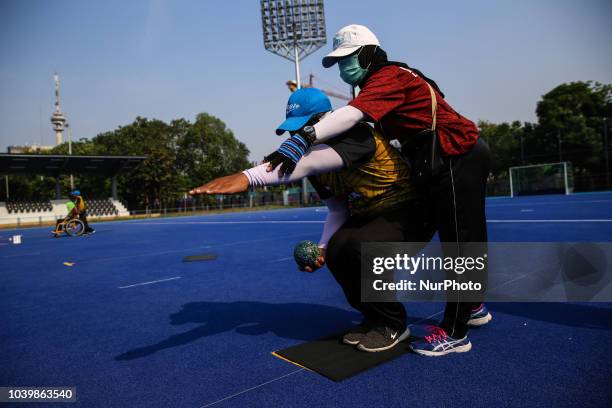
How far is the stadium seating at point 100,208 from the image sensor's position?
123 feet

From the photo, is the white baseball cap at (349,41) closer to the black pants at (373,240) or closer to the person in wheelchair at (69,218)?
the black pants at (373,240)

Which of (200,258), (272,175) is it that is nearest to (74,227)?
(200,258)

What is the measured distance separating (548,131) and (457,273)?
48259 mm

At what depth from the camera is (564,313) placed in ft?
10.8

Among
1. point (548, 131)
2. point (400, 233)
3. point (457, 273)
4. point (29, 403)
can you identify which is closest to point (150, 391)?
point (29, 403)

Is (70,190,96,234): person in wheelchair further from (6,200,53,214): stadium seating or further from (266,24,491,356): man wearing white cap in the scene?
(6,200,53,214): stadium seating

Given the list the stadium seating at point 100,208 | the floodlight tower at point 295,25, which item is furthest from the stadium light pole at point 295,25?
the stadium seating at point 100,208

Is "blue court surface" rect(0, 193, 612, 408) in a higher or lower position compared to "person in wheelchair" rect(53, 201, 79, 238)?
lower

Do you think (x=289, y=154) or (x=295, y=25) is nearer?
(x=289, y=154)

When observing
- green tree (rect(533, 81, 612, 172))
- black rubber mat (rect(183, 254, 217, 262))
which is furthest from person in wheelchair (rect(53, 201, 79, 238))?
green tree (rect(533, 81, 612, 172))

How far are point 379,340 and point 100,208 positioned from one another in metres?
41.1

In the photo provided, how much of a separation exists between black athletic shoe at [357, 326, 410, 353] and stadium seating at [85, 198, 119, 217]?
4037cm

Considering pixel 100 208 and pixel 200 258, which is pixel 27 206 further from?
pixel 200 258

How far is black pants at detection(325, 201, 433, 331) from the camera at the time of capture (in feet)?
8.64
